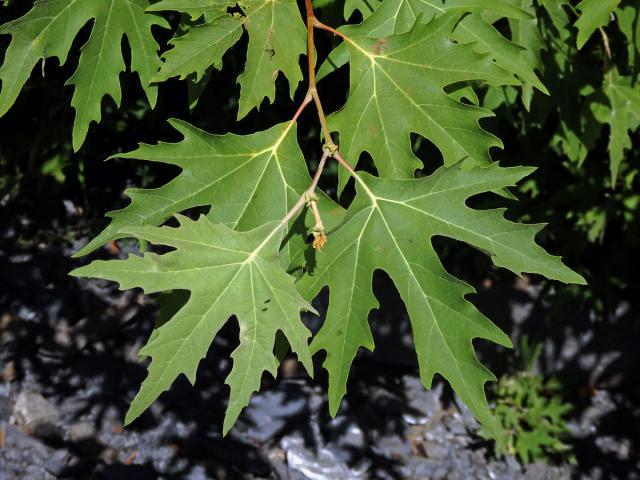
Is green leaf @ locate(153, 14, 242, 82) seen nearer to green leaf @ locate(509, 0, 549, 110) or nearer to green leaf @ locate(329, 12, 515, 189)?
green leaf @ locate(329, 12, 515, 189)

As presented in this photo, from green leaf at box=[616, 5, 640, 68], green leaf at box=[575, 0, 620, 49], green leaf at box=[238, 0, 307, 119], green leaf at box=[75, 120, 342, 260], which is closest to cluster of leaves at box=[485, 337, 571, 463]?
green leaf at box=[616, 5, 640, 68]

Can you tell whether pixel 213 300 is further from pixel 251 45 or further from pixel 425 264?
pixel 251 45

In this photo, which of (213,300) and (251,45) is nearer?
(213,300)

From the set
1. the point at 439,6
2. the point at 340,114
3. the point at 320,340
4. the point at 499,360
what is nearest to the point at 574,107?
the point at 439,6

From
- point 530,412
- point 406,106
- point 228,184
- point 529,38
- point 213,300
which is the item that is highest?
point 529,38

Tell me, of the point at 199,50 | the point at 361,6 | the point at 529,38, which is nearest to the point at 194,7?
the point at 199,50

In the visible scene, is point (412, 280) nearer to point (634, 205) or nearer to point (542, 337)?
point (634, 205)

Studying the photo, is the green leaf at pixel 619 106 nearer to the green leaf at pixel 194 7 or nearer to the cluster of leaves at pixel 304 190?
the cluster of leaves at pixel 304 190
